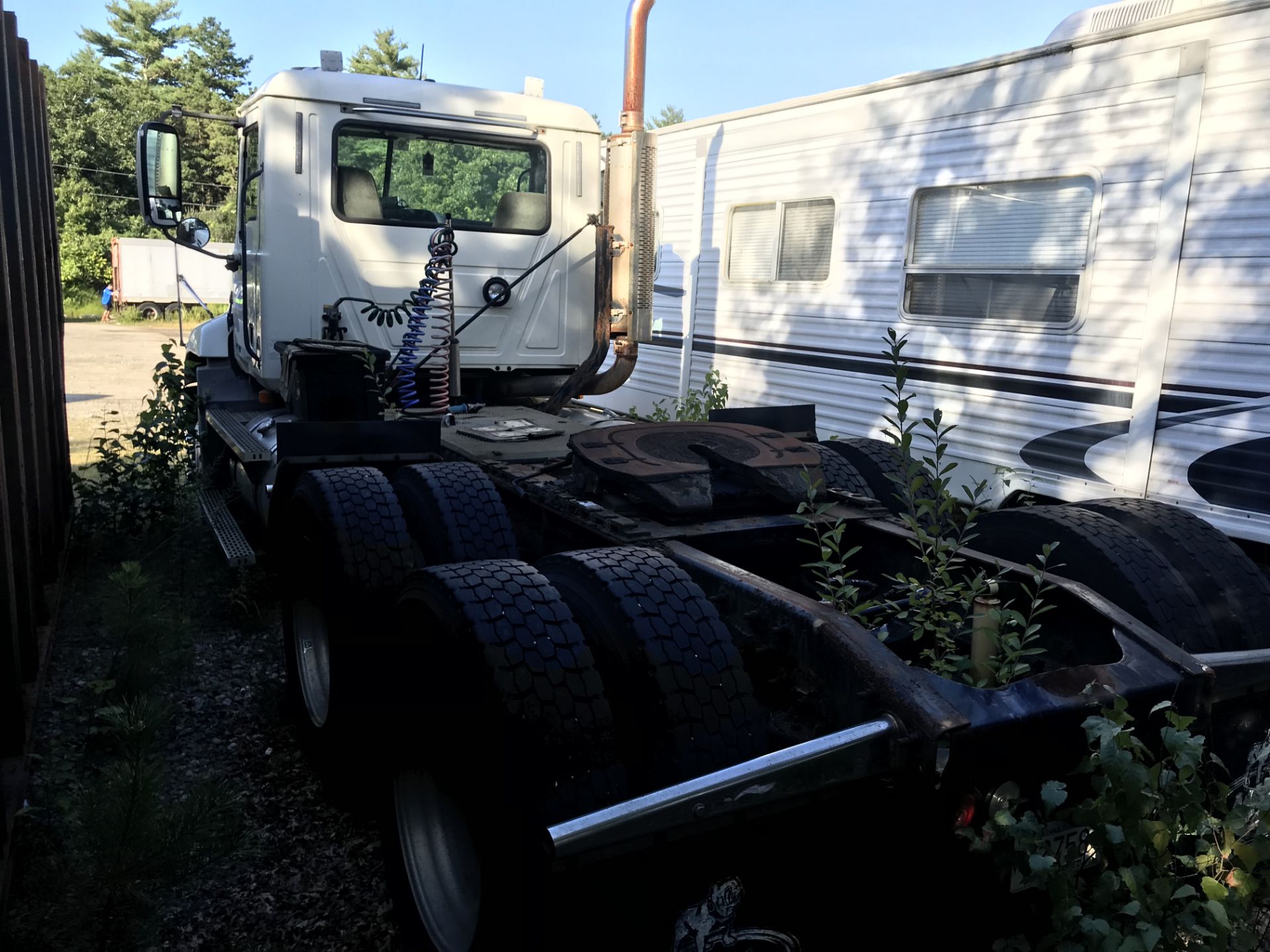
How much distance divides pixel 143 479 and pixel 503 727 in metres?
5.41

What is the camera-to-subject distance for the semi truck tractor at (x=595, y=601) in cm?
194

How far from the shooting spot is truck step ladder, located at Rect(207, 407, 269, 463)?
5008 millimetres

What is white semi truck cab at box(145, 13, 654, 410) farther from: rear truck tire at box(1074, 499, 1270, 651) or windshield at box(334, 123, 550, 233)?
rear truck tire at box(1074, 499, 1270, 651)

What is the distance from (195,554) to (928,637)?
15.8ft

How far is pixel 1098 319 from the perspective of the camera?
5512 millimetres

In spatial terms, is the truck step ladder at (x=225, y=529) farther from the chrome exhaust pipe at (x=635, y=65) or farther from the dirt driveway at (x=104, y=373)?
the chrome exhaust pipe at (x=635, y=65)

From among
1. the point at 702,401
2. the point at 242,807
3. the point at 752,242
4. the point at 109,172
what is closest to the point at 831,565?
the point at 242,807

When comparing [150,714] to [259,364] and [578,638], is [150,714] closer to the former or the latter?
[578,638]

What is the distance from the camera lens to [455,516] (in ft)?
10.8

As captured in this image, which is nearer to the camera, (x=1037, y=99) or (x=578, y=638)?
(x=578, y=638)

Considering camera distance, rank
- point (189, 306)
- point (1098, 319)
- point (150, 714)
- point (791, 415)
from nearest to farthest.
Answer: point (150, 714)
point (791, 415)
point (1098, 319)
point (189, 306)

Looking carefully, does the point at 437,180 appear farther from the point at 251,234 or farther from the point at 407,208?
the point at 251,234

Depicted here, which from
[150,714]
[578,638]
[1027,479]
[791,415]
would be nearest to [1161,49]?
[1027,479]

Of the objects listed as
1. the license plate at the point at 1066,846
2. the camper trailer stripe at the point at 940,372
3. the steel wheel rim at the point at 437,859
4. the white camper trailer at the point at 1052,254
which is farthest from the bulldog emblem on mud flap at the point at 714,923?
the camper trailer stripe at the point at 940,372
